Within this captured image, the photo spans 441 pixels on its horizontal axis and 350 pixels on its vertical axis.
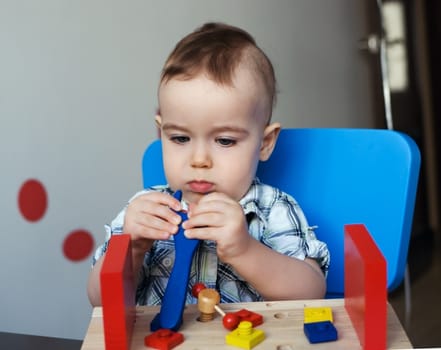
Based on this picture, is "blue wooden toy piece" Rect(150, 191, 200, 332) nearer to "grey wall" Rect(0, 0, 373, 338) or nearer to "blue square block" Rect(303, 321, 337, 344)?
"blue square block" Rect(303, 321, 337, 344)

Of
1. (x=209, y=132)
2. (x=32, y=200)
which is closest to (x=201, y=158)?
(x=209, y=132)

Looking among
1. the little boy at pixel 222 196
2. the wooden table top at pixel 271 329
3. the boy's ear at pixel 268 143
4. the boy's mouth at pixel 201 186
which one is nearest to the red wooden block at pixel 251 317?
the wooden table top at pixel 271 329

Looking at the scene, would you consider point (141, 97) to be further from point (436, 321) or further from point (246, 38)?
point (436, 321)

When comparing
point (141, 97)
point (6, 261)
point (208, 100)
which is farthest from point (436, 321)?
point (208, 100)

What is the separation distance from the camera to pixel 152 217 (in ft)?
2.12

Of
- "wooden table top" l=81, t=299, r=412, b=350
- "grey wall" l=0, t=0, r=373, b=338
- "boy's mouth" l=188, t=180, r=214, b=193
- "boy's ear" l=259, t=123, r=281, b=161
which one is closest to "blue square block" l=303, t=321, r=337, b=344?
"wooden table top" l=81, t=299, r=412, b=350

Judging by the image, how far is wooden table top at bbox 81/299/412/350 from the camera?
47 cm

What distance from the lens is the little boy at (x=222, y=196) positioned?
64 centimetres

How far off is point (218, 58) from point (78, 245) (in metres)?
0.64

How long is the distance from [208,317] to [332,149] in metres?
0.40

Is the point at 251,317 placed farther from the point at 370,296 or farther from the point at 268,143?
the point at 268,143

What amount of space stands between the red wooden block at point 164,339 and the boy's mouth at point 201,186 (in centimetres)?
26

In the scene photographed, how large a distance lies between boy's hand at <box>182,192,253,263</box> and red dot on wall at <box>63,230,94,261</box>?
66cm

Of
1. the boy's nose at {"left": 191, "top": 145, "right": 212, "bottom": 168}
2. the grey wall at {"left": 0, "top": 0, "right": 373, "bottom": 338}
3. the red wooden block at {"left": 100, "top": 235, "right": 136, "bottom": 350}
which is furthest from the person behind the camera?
the grey wall at {"left": 0, "top": 0, "right": 373, "bottom": 338}
